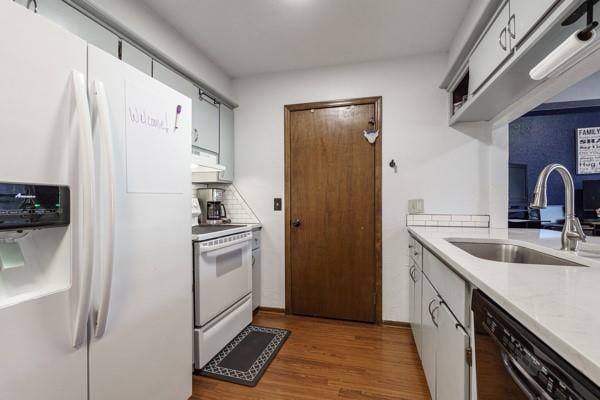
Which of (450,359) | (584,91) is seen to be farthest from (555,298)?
(584,91)

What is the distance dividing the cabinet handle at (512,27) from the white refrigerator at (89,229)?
1645 mm

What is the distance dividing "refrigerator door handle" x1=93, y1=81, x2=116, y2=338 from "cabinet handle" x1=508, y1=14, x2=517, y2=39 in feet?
5.71

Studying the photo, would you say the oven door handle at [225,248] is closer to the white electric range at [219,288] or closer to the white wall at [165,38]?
the white electric range at [219,288]

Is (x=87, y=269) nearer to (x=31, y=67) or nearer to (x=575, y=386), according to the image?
(x=31, y=67)

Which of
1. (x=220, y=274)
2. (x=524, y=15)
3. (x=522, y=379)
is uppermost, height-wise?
(x=524, y=15)

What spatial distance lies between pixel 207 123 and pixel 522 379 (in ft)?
8.17

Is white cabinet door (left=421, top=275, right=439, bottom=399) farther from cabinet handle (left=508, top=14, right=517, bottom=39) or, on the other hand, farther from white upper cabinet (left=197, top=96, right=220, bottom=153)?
white upper cabinet (left=197, top=96, right=220, bottom=153)

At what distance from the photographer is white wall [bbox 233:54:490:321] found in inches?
94.7

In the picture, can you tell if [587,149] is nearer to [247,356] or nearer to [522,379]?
[522,379]

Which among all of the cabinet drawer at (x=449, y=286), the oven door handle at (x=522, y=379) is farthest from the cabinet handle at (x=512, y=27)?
the oven door handle at (x=522, y=379)

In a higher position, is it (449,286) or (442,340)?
(449,286)

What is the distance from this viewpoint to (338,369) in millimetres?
1862

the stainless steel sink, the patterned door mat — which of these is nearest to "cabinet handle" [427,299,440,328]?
the stainless steel sink

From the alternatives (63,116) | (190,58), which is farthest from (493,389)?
(190,58)
